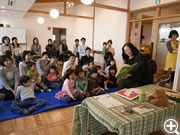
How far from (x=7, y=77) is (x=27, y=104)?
754 mm

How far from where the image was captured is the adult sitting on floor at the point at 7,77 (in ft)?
8.54

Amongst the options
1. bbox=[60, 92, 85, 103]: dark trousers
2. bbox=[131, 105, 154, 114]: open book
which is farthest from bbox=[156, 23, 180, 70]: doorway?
bbox=[131, 105, 154, 114]: open book

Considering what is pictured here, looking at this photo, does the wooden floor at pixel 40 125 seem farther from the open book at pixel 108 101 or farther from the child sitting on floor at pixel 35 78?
the child sitting on floor at pixel 35 78

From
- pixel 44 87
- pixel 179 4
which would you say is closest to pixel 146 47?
pixel 179 4

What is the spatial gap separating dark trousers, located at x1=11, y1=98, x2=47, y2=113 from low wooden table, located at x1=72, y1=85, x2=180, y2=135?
1.10 meters

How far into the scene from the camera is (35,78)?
3.14 meters

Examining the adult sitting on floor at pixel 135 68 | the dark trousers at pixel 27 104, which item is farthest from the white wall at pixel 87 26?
the dark trousers at pixel 27 104

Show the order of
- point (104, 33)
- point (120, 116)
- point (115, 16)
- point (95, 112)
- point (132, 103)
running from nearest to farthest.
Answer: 1. point (120, 116)
2. point (95, 112)
3. point (132, 103)
4. point (115, 16)
5. point (104, 33)

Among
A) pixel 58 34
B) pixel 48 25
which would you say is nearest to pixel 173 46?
pixel 48 25

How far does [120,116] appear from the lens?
3.78ft

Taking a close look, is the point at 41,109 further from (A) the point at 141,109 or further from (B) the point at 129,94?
(A) the point at 141,109

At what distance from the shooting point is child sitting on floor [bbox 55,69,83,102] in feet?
8.74

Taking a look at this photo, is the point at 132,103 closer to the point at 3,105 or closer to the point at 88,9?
the point at 3,105

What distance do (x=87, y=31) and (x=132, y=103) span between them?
23.0ft
